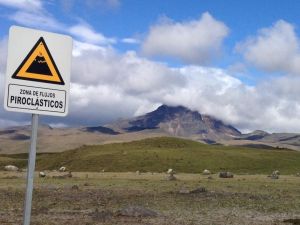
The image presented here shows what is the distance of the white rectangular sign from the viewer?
27.5 feet

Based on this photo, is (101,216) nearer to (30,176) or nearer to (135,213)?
(135,213)

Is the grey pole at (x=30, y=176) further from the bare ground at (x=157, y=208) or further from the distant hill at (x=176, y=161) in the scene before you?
the distant hill at (x=176, y=161)

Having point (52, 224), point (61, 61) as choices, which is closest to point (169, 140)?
point (52, 224)

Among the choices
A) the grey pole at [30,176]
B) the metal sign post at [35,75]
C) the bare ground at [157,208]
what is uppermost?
the metal sign post at [35,75]

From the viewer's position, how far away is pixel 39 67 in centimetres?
857

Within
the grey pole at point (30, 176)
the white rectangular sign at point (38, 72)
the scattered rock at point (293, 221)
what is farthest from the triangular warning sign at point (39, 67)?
the scattered rock at point (293, 221)

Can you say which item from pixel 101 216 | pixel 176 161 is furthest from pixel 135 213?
pixel 176 161

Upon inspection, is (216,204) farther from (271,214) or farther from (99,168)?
(99,168)

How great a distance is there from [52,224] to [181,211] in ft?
31.1

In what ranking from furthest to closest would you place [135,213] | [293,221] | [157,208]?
1. [157,208]
2. [135,213]
3. [293,221]

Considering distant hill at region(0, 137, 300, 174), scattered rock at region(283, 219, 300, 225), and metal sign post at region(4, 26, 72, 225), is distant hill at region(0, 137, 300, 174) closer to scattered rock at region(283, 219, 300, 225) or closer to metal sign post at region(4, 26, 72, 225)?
scattered rock at region(283, 219, 300, 225)

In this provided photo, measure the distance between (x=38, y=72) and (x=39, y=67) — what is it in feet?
0.27

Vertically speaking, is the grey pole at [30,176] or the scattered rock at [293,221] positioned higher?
the grey pole at [30,176]

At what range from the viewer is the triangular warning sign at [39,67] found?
8433 millimetres
